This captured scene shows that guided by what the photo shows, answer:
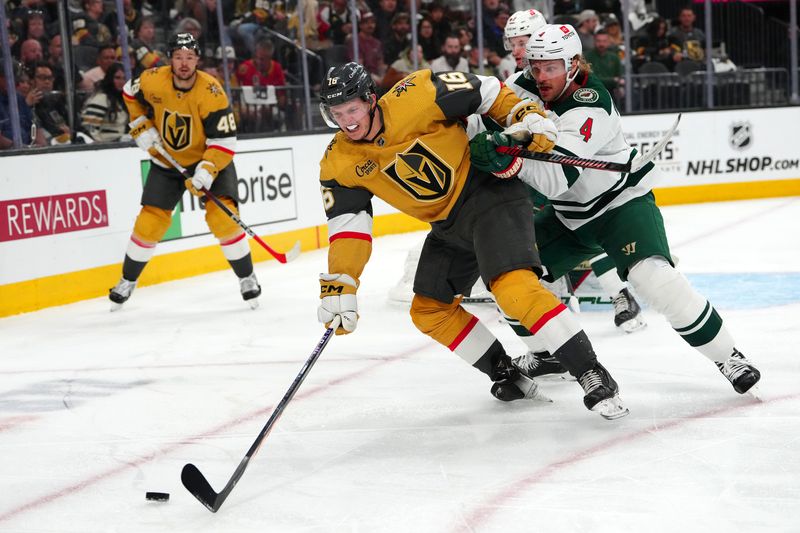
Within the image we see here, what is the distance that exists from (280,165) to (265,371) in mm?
3171

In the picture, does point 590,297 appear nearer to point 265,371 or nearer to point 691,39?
point 265,371

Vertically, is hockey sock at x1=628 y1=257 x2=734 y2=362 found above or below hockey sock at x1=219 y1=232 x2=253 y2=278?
above

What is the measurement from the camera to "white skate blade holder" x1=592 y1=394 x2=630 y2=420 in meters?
2.79

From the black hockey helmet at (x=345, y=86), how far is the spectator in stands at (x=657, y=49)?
6.99 metres

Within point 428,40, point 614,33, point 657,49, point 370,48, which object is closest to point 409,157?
point 370,48

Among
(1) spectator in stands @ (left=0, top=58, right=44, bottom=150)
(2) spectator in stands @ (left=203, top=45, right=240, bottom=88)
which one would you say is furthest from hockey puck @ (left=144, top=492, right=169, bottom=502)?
(2) spectator in stands @ (left=203, top=45, right=240, bottom=88)

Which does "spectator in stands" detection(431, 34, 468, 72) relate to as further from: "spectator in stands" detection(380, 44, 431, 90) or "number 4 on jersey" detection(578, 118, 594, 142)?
"number 4 on jersey" detection(578, 118, 594, 142)

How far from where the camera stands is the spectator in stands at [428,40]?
324 inches

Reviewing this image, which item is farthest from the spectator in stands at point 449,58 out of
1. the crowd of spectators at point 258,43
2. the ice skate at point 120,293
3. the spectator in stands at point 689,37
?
the ice skate at point 120,293

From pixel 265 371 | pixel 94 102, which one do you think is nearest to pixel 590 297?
pixel 265 371

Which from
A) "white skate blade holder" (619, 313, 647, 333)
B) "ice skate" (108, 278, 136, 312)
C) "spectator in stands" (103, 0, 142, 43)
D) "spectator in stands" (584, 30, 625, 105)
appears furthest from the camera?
"spectator in stands" (584, 30, 625, 105)

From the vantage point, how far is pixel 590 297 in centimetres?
462

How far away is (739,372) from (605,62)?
5.95m

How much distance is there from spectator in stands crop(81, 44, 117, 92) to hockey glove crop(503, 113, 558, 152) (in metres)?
3.76
